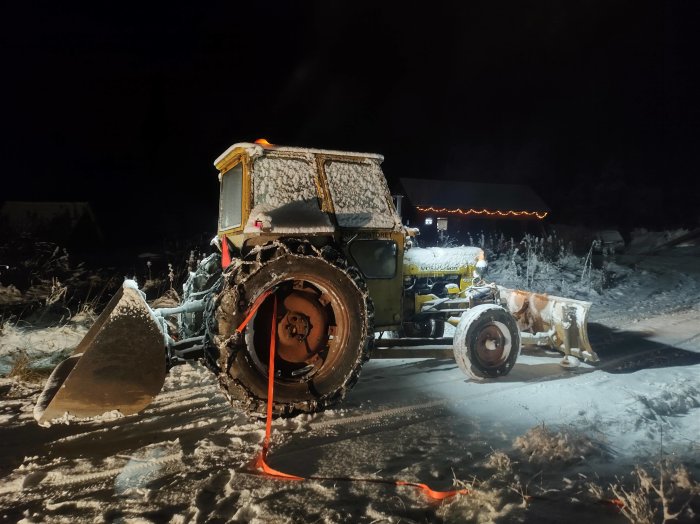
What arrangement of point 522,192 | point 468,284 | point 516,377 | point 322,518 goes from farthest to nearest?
point 522,192 → point 468,284 → point 516,377 → point 322,518

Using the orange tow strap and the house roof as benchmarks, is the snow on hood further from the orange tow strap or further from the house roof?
the house roof

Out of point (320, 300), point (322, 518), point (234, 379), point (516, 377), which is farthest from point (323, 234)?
point (516, 377)

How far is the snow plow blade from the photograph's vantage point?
5.35m

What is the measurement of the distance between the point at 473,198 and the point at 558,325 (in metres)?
26.3

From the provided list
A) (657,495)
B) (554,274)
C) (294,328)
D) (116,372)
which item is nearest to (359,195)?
(294,328)

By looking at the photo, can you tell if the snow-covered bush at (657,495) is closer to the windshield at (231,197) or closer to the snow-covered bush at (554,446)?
the snow-covered bush at (554,446)

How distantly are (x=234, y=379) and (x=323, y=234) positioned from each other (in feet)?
4.80

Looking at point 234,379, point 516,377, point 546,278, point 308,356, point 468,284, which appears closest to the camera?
point 234,379

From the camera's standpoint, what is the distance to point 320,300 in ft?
13.6

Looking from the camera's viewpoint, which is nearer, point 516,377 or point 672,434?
point 672,434

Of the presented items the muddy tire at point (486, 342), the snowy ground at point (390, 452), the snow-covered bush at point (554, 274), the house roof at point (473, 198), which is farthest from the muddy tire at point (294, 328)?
the house roof at point (473, 198)

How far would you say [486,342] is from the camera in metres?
4.98

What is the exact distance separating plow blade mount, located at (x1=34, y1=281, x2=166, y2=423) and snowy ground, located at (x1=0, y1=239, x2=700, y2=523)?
17 centimetres

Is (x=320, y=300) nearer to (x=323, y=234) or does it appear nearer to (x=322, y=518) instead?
(x=323, y=234)
